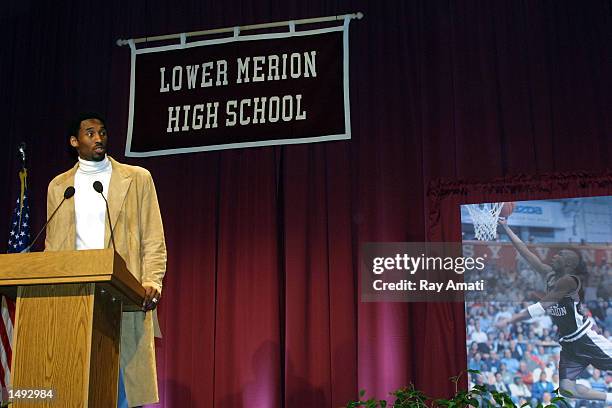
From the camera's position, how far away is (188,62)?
5.23m

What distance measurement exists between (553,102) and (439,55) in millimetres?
765

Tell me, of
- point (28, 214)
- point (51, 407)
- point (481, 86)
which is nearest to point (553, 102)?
point (481, 86)

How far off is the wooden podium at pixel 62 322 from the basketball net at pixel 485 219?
265cm

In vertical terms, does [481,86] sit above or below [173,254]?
above

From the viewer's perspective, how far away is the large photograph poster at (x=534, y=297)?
411cm

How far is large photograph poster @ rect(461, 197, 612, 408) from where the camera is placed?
4.11 metres

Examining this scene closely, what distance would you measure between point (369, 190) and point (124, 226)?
2.24 m

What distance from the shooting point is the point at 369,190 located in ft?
15.8

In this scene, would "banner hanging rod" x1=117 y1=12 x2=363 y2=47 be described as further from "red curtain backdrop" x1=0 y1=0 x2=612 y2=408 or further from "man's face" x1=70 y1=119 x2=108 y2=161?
"man's face" x1=70 y1=119 x2=108 y2=161

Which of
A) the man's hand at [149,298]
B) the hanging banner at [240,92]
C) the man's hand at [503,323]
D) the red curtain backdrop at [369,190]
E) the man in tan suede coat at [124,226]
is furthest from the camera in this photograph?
the hanging banner at [240,92]

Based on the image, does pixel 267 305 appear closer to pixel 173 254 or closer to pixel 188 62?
pixel 173 254

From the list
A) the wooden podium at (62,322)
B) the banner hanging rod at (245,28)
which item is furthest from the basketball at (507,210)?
the wooden podium at (62,322)

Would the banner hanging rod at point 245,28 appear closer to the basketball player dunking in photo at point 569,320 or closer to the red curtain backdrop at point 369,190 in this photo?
the red curtain backdrop at point 369,190

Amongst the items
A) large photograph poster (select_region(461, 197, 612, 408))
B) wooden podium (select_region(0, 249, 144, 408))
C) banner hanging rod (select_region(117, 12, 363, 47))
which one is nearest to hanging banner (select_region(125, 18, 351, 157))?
banner hanging rod (select_region(117, 12, 363, 47))
